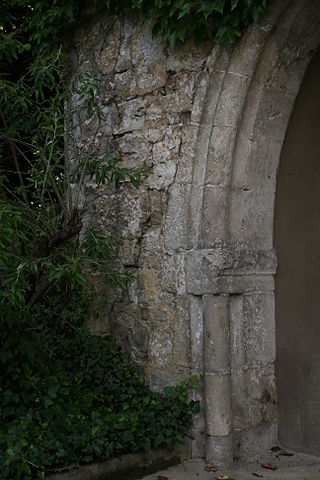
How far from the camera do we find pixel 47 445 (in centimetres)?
353

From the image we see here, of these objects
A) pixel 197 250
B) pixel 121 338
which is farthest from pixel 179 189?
pixel 121 338

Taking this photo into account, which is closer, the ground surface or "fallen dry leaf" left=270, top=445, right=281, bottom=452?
the ground surface

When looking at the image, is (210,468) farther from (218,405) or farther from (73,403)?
(73,403)

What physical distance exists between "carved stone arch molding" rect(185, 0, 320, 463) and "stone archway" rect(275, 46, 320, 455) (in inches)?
7.7

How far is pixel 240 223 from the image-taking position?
4.14 meters

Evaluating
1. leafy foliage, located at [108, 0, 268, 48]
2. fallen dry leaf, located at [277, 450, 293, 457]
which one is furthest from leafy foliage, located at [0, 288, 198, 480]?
leafy foliage, located at [108, 0, 268, 48]

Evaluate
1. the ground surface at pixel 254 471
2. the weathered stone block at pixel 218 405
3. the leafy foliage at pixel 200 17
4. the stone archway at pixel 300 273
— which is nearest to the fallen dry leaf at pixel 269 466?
the ground surface at pixel 254 471

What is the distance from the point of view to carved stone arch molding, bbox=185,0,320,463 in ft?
13.1

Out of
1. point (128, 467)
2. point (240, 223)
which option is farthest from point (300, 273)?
point (128, 467)

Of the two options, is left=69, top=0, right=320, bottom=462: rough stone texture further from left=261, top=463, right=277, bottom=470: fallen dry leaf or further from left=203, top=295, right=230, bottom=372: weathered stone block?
left=261, top=463, right=277, bottom=470: fallen dry leaf

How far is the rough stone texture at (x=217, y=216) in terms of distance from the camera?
4.00 metres

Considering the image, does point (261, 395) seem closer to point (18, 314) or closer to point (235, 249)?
point (235, 249)

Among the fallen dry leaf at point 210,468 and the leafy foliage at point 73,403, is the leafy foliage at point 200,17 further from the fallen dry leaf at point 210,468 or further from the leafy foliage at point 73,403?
the fallen dry leaf at point 210,468

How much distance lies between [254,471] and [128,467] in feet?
2.54
